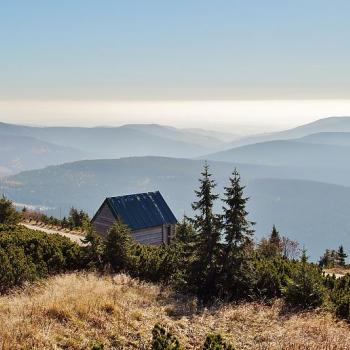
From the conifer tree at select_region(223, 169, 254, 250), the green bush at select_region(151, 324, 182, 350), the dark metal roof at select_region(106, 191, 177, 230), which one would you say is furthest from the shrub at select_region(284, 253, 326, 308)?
the dark metal roof at select_region(106, 191, 177, 230)

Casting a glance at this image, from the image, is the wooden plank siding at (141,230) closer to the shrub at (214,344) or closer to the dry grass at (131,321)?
the dry grass at (131,321)

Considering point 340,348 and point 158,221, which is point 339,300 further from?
point 158,221

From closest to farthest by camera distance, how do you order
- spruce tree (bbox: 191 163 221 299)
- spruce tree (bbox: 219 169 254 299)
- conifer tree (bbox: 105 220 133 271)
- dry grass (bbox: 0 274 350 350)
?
1. dry grass (bbox: 0 274 350 350)
2. spruce tree (bbox: 219 169 254 299)
3. spruce tree (bbox: 191 163 221 299)
4. conifer tree (bbox: 105 220 133 271)

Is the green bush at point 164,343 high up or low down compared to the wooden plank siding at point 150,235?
up

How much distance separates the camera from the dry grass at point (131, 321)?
9539 millimetres

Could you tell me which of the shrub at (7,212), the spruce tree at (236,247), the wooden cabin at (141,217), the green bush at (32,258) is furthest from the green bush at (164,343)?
the wooden cabin at (141,217)

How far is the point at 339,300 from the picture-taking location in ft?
48.3

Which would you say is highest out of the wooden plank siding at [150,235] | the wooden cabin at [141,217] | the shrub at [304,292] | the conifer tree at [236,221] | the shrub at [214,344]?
the conifer tree at [236,221]

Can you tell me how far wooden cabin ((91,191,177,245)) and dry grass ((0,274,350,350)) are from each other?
94.3 ft

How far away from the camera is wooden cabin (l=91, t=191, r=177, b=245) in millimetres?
42938

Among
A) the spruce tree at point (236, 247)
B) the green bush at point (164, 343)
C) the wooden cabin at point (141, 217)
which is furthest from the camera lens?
the wooden cabin at point (141, 217)

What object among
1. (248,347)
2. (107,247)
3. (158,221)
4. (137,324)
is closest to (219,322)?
(248,347)

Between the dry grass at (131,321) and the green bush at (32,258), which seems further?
the green bush at (32,258)

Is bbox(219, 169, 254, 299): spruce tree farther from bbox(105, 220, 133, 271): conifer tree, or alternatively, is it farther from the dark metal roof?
the dark metal roof
